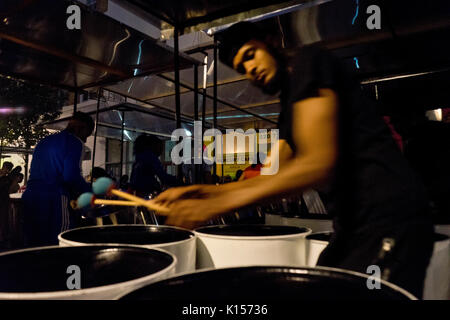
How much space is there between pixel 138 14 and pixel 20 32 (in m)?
0.71

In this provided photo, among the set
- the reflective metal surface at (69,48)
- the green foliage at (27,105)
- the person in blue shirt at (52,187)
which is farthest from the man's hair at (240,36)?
the green foliage at (27,105)

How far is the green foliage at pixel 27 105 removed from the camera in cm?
665

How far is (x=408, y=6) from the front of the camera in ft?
6.97

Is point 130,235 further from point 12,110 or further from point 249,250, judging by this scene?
point 12,110

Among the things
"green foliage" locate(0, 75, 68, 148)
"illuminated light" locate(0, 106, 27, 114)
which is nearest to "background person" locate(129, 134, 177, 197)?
"green foliage" locate(0, 75, 68, 148)

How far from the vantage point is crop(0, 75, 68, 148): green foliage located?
6654 millimetres

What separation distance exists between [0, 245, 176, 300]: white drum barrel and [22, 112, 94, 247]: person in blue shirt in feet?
4.66

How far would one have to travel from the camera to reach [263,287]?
0.80m

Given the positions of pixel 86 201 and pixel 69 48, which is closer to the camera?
pixel 86 201

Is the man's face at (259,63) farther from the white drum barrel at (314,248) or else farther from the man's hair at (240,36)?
the white drum barrel at (314,248)

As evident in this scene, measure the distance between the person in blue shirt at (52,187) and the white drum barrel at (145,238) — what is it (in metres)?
0.96

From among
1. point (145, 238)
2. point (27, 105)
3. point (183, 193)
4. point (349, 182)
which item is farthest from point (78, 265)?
point (27, 105)

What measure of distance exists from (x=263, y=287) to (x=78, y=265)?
1.89 ft
